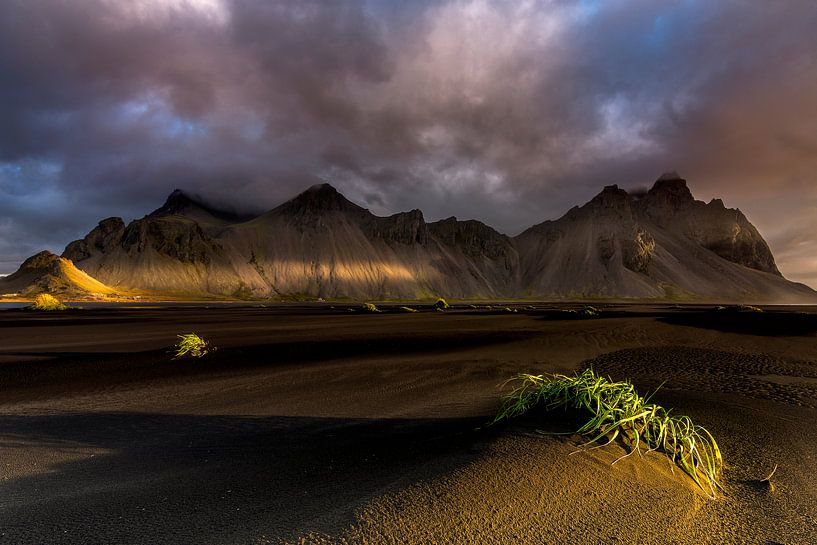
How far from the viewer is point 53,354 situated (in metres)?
17.2

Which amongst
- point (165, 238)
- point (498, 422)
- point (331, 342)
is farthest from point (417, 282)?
point (498, 422)

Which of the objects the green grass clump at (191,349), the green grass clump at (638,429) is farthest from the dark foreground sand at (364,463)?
the green grass clump at (191,349)

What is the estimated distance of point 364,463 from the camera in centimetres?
496

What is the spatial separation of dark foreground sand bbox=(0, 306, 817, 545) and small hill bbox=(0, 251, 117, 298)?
468 feet

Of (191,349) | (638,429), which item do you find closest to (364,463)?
(638,429)

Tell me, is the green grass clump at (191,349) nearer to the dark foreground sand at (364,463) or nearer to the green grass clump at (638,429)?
the dark foreground sand at (364,463)

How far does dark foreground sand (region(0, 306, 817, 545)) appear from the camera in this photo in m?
3.34

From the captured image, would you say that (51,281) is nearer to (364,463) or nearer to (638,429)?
(364,463)

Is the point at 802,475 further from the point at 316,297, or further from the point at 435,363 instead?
the point at 316,297

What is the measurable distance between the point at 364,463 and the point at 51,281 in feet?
553

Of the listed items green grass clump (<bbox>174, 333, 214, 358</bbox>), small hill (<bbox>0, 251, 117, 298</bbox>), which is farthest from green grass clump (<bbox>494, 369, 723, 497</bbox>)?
small hill (<bbox>0, 251, 117, 298</bbox>)

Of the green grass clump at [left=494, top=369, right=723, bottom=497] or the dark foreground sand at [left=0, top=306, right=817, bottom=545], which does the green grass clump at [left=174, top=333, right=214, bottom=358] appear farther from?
the green grass clump at [left=494, top=369, right=723, bottom=497]

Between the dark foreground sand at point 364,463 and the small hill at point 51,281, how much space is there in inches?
5614

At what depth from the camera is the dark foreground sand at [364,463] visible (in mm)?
3338
